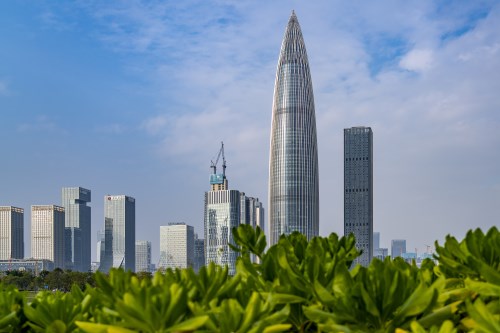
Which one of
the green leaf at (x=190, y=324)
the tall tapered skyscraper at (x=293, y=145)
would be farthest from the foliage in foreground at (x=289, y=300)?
the tall tapered skyscraper at (x=293, y=145)

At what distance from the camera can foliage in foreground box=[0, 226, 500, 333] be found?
1.82 meters

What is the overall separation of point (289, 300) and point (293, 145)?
171 metres

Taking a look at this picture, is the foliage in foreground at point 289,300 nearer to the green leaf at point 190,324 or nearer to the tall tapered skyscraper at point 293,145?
the green leaf at point 190,324

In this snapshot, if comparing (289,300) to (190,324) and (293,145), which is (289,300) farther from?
(293,145)

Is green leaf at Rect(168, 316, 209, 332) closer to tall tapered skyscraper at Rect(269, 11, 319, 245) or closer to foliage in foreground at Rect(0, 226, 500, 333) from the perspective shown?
foliage in foreground at Rect(0, 226, 500, 333)

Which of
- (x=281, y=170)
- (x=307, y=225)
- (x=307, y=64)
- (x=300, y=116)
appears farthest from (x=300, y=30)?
(x=307, y=225)

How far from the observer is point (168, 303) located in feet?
5.97

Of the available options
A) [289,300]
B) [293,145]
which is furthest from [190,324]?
[293,145]

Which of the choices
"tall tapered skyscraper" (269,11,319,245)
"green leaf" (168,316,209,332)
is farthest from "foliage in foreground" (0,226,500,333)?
"tall tapered skyscraper" (269,11,319,245)

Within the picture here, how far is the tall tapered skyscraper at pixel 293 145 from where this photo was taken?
172000mm

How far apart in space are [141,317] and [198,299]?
57cm

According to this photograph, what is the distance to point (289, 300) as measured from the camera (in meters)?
2.25

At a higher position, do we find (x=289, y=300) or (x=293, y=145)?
(x=293, y=145)

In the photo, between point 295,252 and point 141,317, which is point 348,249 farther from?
point 141,317
